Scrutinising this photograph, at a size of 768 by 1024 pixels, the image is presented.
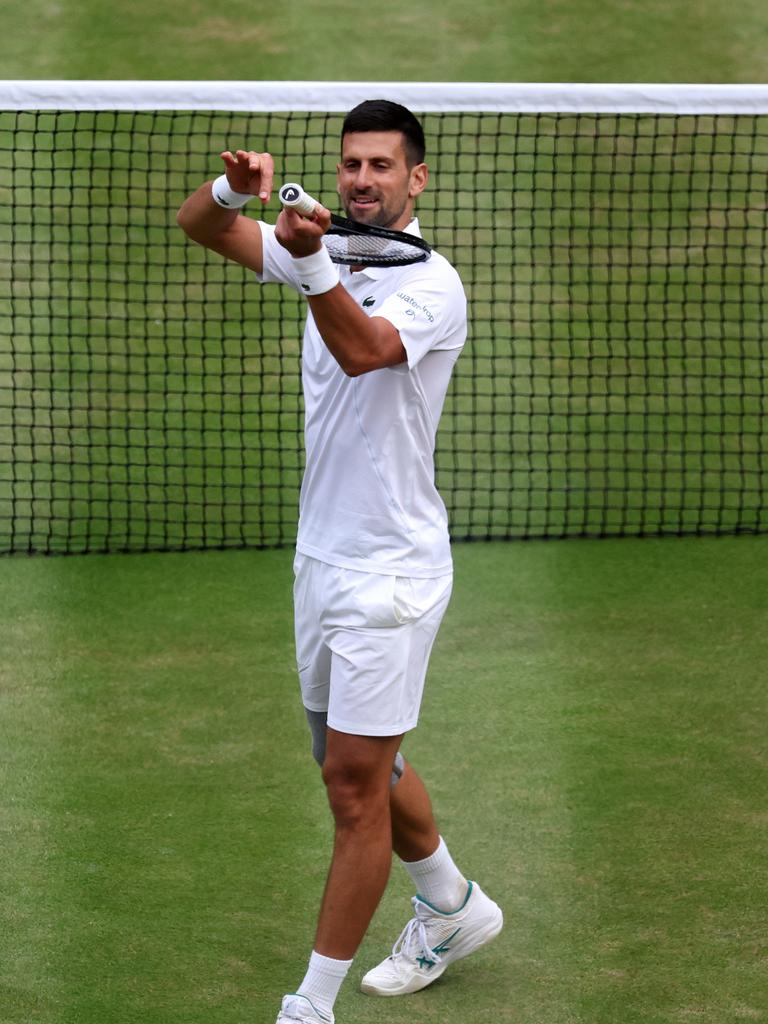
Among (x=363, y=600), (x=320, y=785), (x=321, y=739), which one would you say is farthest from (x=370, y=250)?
(x=320, y=785)

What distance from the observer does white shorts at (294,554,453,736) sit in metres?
4.44

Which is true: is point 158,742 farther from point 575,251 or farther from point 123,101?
point 575,251

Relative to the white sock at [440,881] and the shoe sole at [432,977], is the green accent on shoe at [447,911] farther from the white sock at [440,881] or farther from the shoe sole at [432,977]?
the shoe sole at [432,977]

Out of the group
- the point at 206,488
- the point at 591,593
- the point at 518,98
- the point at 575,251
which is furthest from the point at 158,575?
the point at 575,251

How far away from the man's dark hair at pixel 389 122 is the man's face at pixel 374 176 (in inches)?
0.7

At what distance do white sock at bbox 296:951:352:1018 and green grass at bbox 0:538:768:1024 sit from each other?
0.25 meters

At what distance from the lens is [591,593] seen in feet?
25.5

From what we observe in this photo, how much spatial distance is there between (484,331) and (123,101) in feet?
13.7

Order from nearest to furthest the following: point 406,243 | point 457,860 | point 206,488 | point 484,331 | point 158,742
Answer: point 406,243, point 457,860, point 158,742, point 206,488, point 484,331

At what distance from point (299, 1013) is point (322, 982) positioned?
0.34 feet

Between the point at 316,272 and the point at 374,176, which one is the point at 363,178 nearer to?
the point at 374,176

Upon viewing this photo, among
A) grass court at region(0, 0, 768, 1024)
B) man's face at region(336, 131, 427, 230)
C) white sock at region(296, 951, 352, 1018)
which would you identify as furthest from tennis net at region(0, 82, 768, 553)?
white sock at region(296, 951, 352, 1018)

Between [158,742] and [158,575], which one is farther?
[158,575]

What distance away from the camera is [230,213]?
484cm
